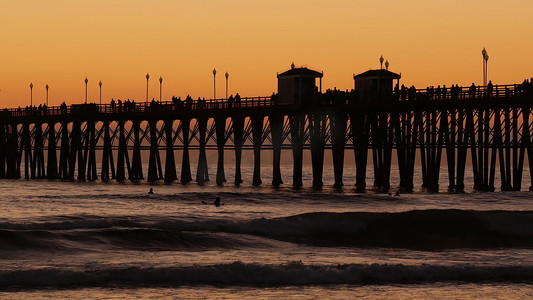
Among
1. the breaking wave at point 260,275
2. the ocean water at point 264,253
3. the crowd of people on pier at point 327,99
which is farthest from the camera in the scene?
the crowd of people on pier at point 327,99

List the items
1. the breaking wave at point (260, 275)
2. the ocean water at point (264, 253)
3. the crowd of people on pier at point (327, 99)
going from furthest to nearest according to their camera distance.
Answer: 1. the crowd of people on pier at point (327, 99)
2. the breaking wave at point (260, 275)
3. the ocean water at point (264, 253)

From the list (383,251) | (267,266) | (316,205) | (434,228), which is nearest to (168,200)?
(316,205)

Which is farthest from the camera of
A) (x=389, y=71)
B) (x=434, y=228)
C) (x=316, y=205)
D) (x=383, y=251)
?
(x=389, y=71)

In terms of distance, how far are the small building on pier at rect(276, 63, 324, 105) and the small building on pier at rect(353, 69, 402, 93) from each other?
2374 millimetres

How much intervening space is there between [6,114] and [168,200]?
39488 mm

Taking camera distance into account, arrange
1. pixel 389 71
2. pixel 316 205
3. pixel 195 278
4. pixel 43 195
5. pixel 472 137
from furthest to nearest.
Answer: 1. pixel 389 71
2. pixel 43 195
3. pixel 472 137
4. pixel 316 205
5. pixel 195 278

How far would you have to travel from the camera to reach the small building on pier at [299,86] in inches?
2633

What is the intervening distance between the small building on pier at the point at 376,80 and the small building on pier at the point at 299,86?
2.37 m

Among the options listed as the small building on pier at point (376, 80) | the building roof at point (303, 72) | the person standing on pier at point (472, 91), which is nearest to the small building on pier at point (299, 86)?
the building roof at point (303, 72)

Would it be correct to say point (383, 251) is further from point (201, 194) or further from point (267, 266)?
point (201, 194)

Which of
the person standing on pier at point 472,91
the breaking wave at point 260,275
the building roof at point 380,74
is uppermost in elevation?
the building roof at point 380,74

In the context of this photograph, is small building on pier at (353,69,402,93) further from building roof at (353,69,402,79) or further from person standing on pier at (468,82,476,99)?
person standing on pier at (468,82,476,99)

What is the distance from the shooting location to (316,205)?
53781 mm

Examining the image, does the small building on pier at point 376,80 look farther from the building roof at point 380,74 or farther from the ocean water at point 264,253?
the ocean water at point 264,253
